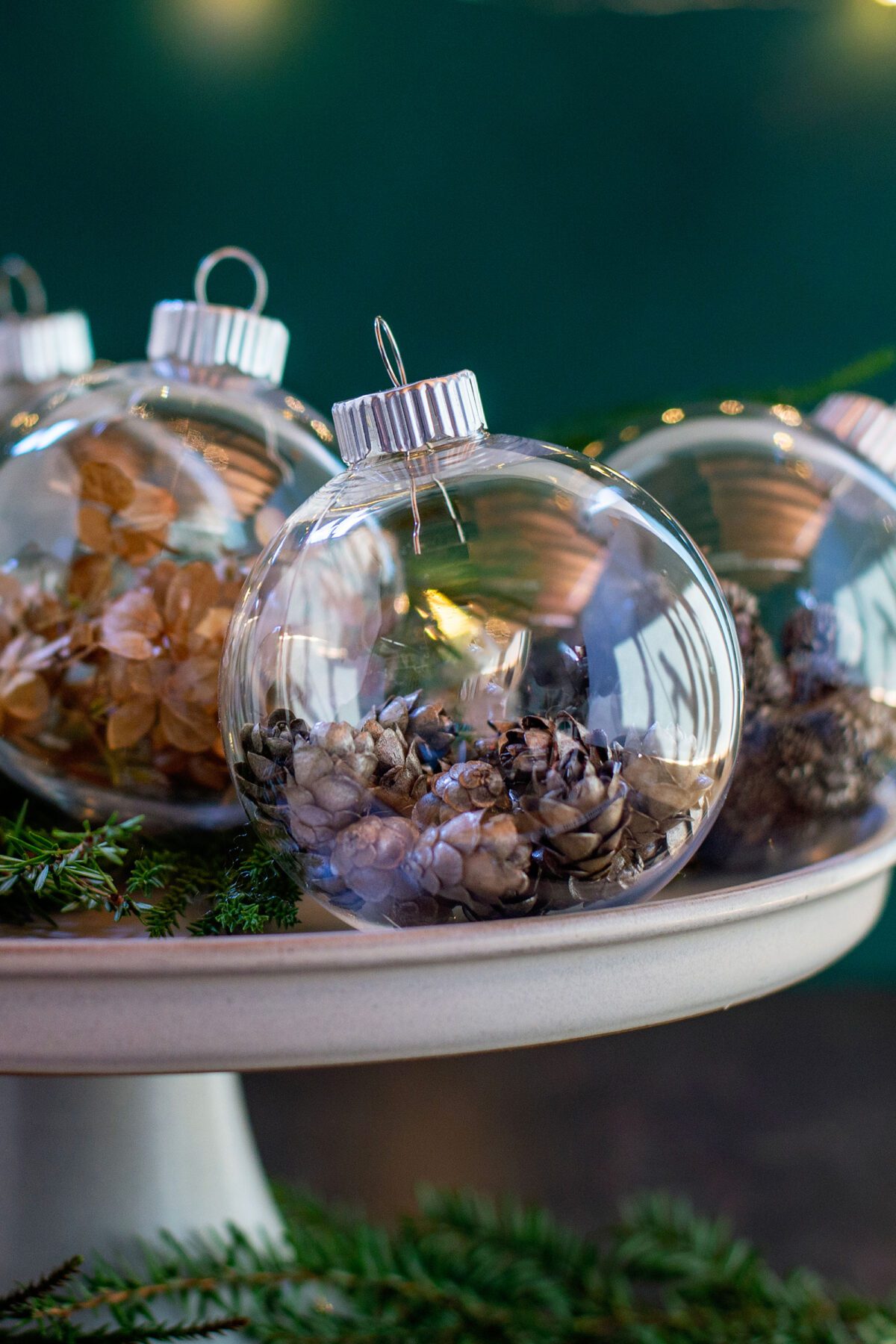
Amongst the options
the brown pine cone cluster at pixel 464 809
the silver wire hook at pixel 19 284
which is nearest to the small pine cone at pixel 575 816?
the brown pine cone cluster at pixel 464 809

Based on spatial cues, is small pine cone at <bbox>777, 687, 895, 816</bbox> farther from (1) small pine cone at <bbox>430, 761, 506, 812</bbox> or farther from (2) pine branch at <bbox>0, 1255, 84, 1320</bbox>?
(2) pine branch at <bbox>0, 1255, 84, 1320</bbox>

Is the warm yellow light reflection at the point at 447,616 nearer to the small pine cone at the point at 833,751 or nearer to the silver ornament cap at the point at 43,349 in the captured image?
the small pine cone at the point at 833,751

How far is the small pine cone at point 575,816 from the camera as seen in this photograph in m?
0.32

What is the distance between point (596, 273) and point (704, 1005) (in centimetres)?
135

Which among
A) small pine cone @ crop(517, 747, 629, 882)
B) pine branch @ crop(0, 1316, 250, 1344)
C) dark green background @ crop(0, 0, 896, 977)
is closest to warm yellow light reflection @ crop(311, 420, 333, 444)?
small pine cone @ crop(517, 747, 629, 882)

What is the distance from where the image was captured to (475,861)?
32 centimetres

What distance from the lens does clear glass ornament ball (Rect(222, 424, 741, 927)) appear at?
0.32 meters

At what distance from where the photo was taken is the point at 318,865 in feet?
1.12

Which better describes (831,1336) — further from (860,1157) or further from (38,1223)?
(860,1157)

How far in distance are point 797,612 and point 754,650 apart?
0.03m

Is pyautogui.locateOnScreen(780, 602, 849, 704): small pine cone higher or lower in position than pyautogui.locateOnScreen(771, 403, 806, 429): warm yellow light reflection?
lower

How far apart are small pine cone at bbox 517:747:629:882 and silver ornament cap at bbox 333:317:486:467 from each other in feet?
0.34

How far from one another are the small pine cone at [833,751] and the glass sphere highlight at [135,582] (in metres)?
0.22

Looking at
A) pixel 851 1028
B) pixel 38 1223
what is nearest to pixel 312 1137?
pixel 851 1028
